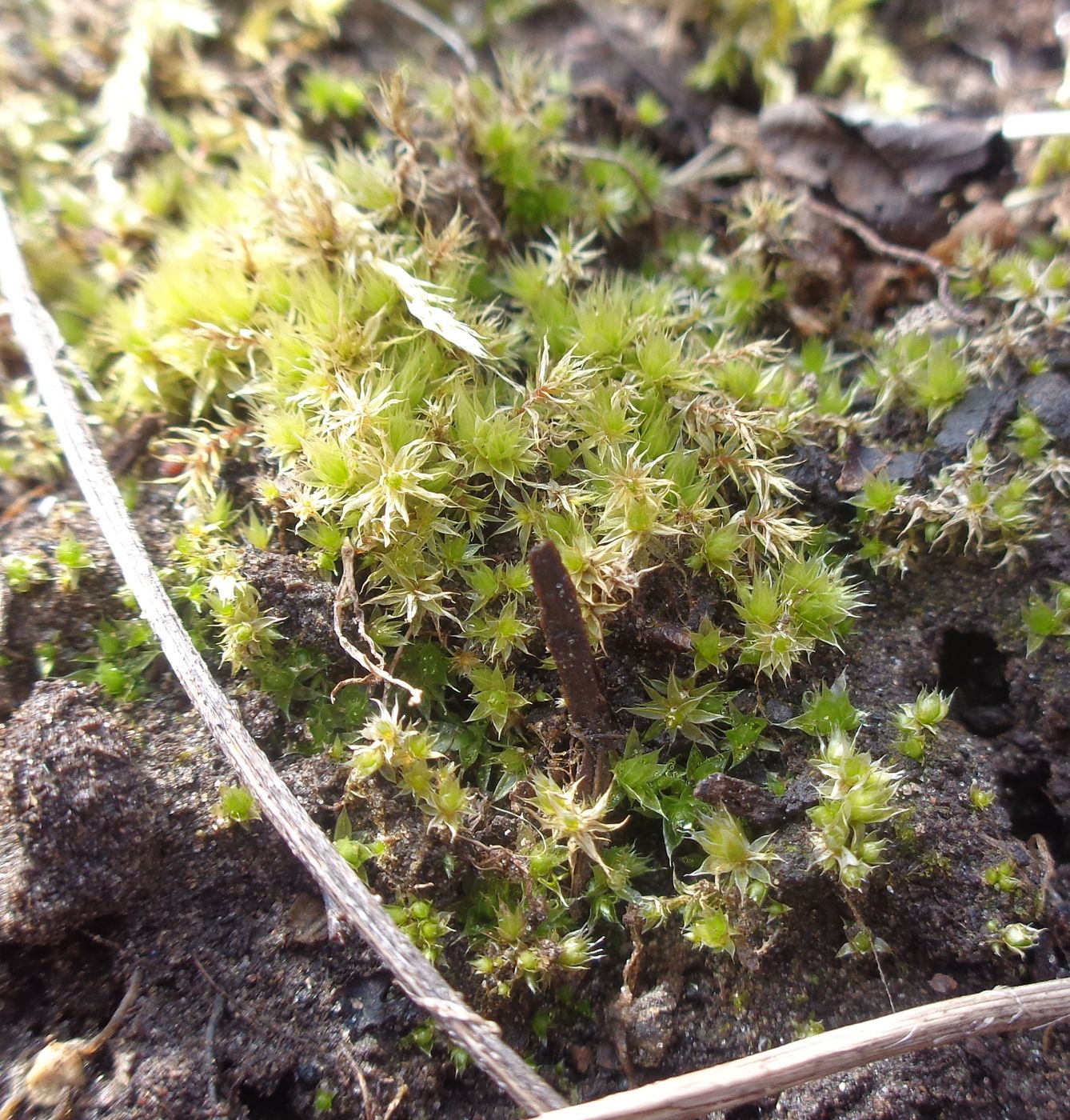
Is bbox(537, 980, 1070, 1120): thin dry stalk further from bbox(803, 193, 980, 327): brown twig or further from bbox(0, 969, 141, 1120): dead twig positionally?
bbox(803, 193, 980, 327): brown twig

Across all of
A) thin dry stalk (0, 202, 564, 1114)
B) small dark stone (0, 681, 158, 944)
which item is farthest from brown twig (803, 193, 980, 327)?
small dark stone (0, 681, 158, 944)

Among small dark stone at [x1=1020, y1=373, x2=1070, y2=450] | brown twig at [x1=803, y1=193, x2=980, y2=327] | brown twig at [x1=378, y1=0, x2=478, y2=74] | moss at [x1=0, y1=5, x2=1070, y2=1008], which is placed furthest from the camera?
brown twig at [x1=378, y1=0, x2=478, y2=74]

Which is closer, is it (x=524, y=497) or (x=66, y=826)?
(x=66, y=826)

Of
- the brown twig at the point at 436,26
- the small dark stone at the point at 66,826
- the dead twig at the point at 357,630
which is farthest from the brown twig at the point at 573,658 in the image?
the brown twig at the point at 436,26

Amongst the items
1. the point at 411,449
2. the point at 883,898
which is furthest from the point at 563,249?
the point at 883,898

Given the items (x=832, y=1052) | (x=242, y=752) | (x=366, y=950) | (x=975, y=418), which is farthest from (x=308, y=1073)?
(x=975, y=418)

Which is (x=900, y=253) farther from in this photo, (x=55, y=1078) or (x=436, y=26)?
(x=55, y=1078)
